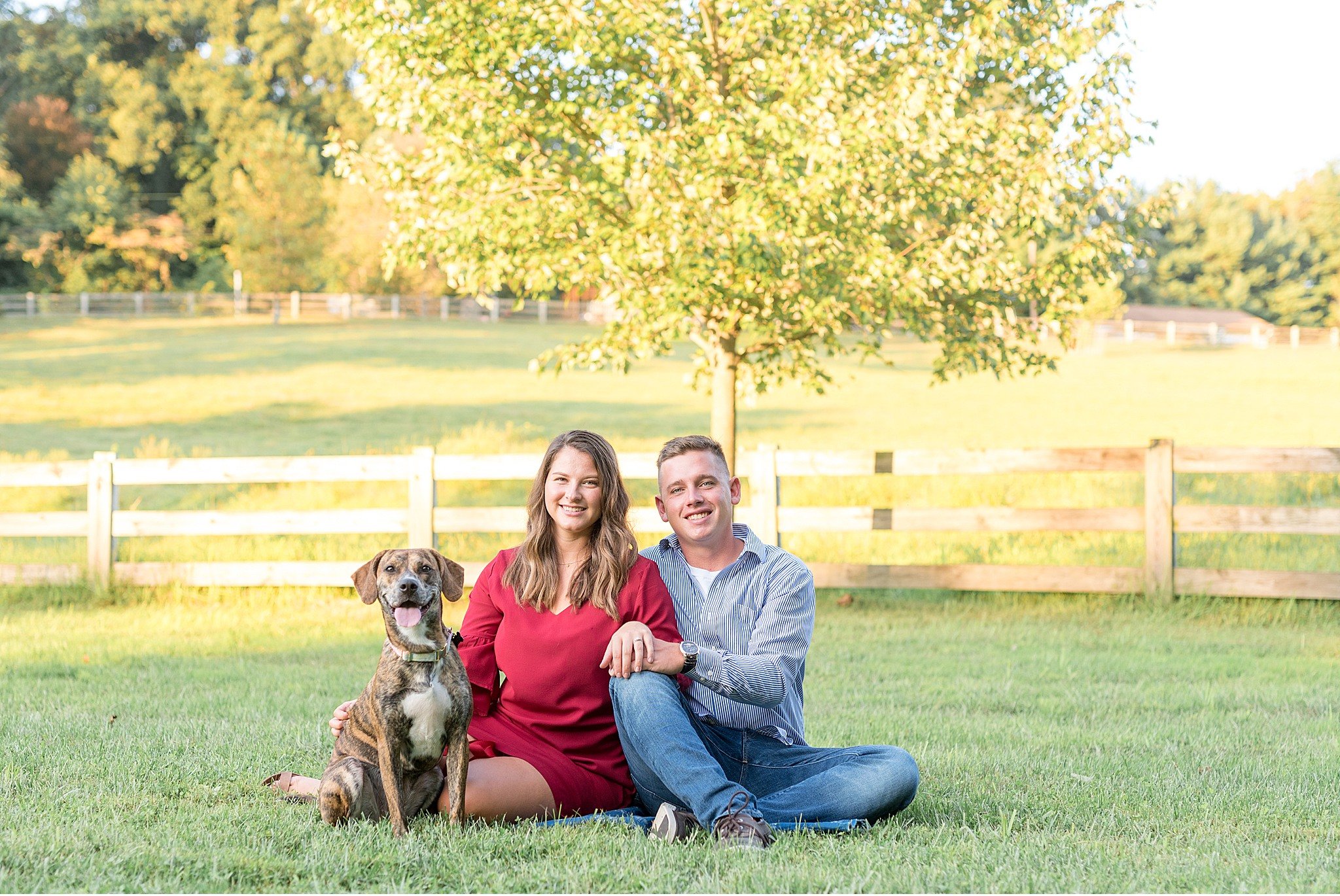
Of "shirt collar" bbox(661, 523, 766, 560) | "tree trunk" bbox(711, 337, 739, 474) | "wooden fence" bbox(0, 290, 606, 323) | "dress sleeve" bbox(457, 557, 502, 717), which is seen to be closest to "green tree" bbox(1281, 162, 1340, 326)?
"wooden fence" bbox(0, 290, 606, 323)

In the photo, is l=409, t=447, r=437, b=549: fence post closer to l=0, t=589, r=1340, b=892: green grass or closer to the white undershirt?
l=0, t=589, r=1340, b=892: green grass

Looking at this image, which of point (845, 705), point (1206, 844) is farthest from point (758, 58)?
point (1206, 844)

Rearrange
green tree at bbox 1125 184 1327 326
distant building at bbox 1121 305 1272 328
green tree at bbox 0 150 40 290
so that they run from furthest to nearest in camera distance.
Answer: green tree at bbox 1125 184 1327 326, distant building at bbox 1121 305 1272 328, green tree at bbox 0 150 40 290

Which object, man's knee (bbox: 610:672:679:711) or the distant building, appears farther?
the distant building

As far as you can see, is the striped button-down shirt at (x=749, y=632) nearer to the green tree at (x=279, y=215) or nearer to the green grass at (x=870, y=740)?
the green grass at (x=870, y=740)

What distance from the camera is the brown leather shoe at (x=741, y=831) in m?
3.81

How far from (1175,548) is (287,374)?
27174mm

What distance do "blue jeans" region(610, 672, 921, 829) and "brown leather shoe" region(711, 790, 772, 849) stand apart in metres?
0.02

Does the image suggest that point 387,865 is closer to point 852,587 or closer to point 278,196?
point 852,587

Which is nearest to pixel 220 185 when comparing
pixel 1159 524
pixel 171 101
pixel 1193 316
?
pixel 171 101

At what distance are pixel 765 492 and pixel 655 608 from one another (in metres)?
5.90

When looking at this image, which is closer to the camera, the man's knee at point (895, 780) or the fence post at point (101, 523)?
the man's knee at point (895, 780)

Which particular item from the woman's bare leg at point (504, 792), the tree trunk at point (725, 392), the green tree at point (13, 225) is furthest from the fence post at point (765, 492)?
the green tree at point (13, 225)

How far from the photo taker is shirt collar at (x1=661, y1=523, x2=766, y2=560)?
434cm
